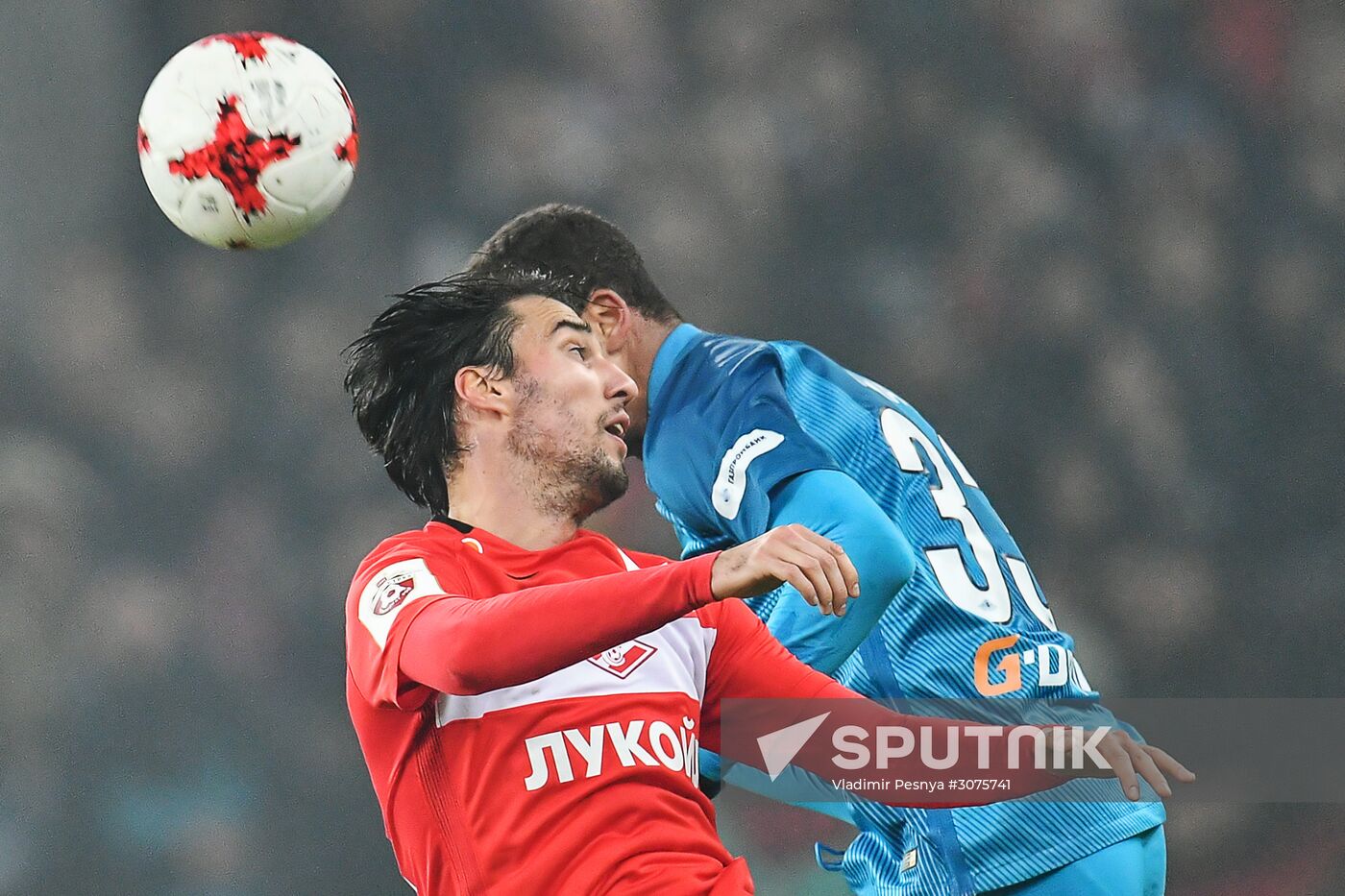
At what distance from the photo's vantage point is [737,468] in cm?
243

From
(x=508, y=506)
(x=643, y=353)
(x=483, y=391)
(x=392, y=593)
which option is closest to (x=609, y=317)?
(x=643, y=353)

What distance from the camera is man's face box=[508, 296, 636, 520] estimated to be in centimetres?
204

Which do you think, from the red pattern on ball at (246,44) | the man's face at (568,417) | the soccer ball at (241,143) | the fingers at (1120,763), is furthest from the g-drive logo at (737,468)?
the red pattern on ball at (246,44)

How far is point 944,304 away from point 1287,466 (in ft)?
4.62

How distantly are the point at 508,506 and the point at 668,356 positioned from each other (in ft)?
3.09

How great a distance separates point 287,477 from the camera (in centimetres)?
521

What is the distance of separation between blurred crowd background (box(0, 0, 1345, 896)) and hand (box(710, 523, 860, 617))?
3.77 meters

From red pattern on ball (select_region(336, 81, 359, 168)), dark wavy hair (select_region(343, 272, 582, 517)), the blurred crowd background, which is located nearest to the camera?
dark wavy hair (select_region(343, 272, 582, 517))

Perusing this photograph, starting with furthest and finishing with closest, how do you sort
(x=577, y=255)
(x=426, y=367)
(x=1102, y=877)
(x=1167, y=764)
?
(x=577, y=255), (x=1102, y=877), (x=426, y=367), (x=1167, y=764)

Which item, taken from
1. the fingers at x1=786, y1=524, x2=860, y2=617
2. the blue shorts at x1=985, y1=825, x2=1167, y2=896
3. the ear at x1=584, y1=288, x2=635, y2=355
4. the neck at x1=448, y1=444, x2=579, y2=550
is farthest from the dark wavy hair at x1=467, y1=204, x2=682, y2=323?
the fingers at x1=786, y1=524, x2=860, y2=617

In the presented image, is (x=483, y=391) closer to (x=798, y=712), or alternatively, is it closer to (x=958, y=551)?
(x=798, y=712)

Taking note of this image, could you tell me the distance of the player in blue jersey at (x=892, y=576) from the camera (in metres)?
2.35

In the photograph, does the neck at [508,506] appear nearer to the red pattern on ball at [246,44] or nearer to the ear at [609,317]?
the ear at [609,317]

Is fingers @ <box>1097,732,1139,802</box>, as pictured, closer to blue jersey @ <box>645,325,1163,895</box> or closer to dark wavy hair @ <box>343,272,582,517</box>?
blue jersey @ <box>645,325,1163,895</box>
